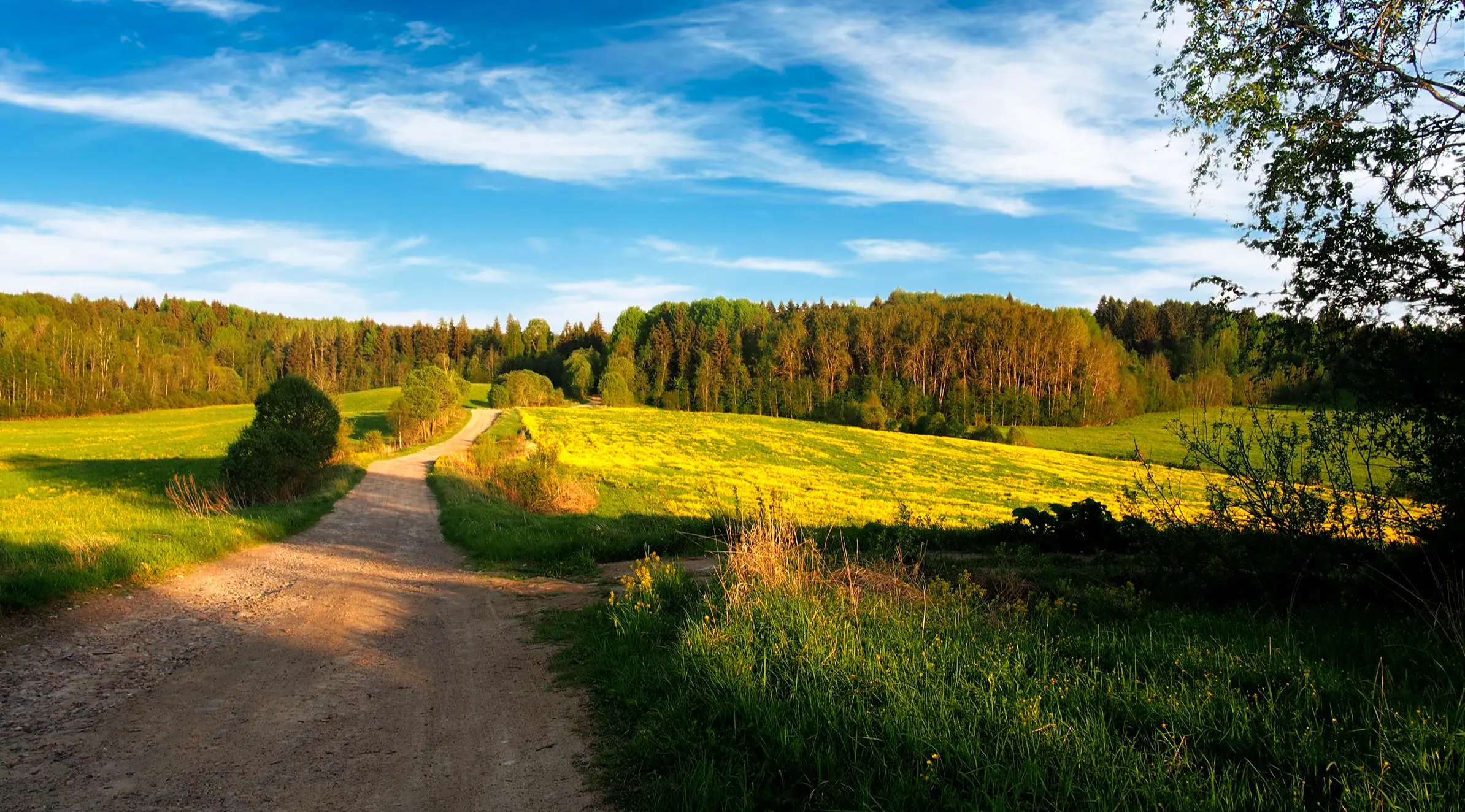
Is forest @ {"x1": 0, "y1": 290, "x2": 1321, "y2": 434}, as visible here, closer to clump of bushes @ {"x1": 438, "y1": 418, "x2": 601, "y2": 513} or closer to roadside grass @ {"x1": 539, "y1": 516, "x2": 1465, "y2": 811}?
clump of bushes @ {"x1": 438, "y1": 418, "x2": 601, "y2": 513}

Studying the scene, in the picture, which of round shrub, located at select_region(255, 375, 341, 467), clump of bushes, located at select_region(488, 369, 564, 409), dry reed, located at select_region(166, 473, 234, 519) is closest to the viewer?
dry reed, located at select_region(166, 473, 234, 519)

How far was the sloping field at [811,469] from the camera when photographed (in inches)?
1156

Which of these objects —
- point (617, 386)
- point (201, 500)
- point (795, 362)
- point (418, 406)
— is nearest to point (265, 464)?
point (201, 500)

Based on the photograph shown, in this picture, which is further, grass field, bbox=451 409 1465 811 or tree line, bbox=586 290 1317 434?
tree line, bbox=586 290 1317 434

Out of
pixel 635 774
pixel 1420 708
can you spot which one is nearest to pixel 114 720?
pixel 635 774

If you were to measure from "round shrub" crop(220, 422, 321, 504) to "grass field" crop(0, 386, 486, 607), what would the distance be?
3.52ft

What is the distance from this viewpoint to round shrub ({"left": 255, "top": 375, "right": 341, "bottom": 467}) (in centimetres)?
2567

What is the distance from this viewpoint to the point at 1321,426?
7.69 meters

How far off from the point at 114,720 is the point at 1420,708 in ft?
28.8

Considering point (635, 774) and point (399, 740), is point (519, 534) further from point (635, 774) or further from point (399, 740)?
point (635, 774)

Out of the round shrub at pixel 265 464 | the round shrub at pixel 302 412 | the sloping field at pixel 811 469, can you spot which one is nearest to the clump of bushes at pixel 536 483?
the sloping field at pixel 811 469

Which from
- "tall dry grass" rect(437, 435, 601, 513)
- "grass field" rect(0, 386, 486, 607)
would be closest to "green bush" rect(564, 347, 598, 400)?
"grass field" rect(0, 386, 486, 607)

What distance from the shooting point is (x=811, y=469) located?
161 ft

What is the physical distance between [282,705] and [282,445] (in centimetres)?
2108
